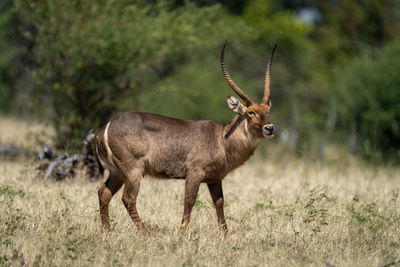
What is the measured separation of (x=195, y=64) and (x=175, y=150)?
13043mm

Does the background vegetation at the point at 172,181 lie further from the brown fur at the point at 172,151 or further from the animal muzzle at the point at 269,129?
the animal muzzle at the point at 269,129

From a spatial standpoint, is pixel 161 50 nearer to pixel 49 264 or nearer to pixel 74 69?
pixel 74 69

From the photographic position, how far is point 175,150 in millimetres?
7387

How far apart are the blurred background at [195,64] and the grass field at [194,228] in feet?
8.81

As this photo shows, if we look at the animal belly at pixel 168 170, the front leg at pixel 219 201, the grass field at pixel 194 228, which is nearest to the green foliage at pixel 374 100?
the grass field at pixel 194 228

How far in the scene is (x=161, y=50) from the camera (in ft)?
43.2

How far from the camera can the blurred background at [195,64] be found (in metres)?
12.4

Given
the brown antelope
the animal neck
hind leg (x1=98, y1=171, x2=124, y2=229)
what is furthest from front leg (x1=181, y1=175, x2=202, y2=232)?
hind leg (x1=98, y1=171, x2=124, y2=229)

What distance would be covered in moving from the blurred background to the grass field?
2.68m

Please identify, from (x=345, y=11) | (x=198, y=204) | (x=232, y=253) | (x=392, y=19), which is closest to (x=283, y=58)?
(x=345, y=11)

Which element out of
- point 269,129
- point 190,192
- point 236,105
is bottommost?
point 190,192

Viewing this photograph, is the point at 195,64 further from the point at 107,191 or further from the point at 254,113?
the point at 107,191

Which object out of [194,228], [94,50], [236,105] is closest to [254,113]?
[236,105]

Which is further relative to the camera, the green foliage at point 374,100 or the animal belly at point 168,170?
the green foliage at point 374,100
